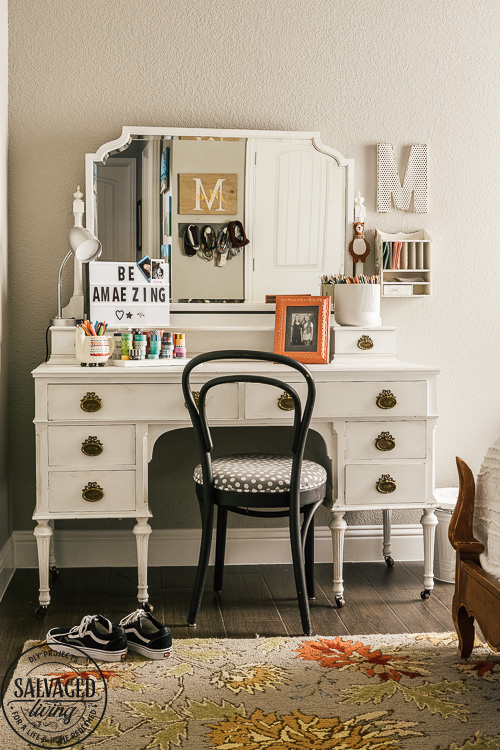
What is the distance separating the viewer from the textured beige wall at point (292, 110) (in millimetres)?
3027

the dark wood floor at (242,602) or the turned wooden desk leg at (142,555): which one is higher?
the turned wooden desk leg at (142,555)

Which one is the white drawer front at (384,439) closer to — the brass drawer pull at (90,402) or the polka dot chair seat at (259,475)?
the polka dot chair seat at (259,475)

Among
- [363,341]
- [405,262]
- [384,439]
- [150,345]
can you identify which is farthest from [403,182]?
[150,345]

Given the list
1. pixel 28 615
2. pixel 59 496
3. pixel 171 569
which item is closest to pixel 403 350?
pixel 171 569

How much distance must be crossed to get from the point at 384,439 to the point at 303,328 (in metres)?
0.53

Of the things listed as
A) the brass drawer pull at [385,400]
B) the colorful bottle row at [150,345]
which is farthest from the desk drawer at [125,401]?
the brass drawer pull at [385,400]

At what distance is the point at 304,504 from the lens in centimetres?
245

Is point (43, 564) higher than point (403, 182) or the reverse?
the reverse

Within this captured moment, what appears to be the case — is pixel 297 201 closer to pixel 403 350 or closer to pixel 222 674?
pixel 403 350

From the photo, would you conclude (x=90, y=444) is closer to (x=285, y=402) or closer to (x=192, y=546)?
(x=285, y=402)

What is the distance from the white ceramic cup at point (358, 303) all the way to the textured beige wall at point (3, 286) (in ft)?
4.17

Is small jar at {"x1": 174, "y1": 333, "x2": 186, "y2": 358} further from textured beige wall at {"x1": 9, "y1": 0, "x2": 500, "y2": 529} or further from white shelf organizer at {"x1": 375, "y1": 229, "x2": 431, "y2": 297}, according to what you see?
white shelf organizer at {"x1": 375, "y1": 229, "x2": 431, "y2": 297}

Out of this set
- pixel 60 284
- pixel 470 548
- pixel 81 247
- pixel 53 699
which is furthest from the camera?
pixel 60 284

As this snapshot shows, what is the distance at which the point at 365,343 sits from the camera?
3.01m
